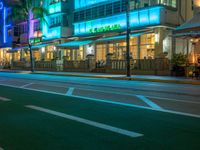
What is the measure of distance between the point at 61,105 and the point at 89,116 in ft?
7.74

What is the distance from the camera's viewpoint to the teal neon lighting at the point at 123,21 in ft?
113

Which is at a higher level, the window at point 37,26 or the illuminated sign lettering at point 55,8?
the illuminated sign lettering at point 55,8

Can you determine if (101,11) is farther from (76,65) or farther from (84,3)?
(76,65)

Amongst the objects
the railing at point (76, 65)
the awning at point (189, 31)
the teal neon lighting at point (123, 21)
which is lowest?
the railing at point (76, 65)

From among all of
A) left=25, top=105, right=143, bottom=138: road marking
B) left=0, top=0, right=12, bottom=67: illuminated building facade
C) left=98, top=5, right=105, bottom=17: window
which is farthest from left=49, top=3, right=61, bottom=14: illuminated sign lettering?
left=25, top=105, right=143, bottom=138: road marking

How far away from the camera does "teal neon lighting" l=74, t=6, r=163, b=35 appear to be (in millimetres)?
34562

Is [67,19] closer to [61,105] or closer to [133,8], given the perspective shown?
[133,8]

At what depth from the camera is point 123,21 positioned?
3803 centimetres

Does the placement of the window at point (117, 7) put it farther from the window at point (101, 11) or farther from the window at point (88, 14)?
the window at point (88, 14)

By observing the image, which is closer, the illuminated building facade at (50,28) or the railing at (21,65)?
the illuminated building facade at (50,28)


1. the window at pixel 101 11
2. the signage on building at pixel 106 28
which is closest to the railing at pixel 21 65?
the signage on building at pixel 106 28

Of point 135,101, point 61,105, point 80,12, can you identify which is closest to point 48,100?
point 61,105

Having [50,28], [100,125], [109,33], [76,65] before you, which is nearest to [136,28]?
[109,33]

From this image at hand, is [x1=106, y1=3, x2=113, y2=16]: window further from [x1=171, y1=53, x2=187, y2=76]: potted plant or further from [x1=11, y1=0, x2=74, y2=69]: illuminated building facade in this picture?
[x1=171, y1=53, x2=187, y2=76]: potted plant
